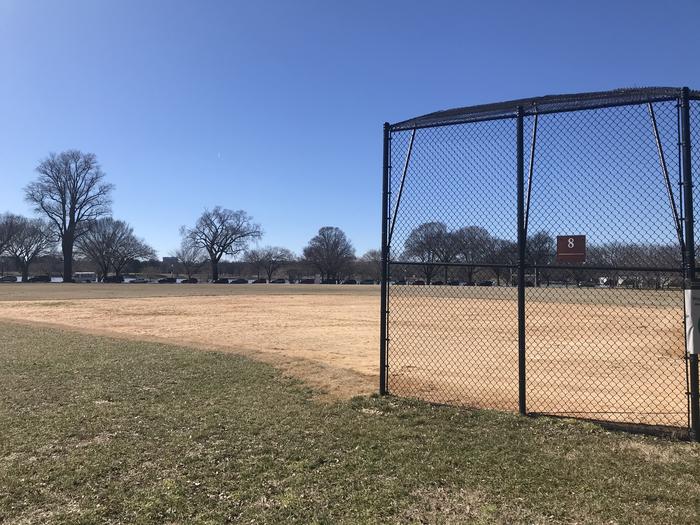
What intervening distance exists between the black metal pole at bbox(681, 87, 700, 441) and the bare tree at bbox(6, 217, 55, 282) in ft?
339

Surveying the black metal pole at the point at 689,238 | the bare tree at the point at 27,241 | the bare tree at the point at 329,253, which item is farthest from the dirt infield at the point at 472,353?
→ the bare tree at the point at 329,253

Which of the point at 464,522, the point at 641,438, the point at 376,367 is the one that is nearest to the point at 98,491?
the point at 464,522

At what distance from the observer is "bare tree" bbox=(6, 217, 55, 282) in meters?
93.1

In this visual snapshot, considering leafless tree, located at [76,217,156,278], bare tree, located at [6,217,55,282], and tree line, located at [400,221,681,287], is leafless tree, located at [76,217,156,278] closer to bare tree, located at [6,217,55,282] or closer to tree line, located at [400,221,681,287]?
bare tree, located at [6,217,55,282]

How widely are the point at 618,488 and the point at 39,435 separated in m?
4.90

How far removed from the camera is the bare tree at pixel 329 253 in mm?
120812

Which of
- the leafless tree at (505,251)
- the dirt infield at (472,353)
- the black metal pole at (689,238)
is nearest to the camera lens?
the black metal pole at (689,238)

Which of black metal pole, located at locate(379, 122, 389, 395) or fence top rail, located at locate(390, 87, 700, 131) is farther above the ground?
fence top rail, located at locate(390, 87, 700, 131)

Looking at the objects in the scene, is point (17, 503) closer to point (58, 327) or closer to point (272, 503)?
point (272, 503)

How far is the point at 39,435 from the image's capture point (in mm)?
4918

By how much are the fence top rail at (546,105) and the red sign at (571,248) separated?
1.27 metres

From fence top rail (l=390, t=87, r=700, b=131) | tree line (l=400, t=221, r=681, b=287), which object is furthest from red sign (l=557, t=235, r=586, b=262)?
fence top rail (l=390, t=87, r=700, b=131)

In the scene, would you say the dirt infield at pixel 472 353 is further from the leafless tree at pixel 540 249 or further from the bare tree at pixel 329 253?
the bare tree at pixel 329 253

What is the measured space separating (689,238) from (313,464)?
363cm
